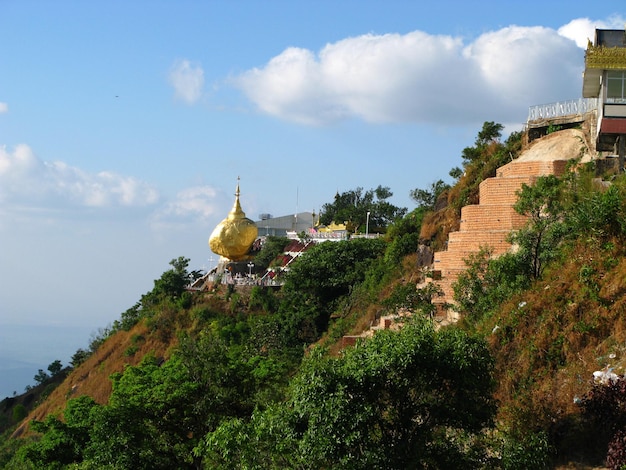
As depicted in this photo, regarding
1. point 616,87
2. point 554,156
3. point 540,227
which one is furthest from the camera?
point 554,156

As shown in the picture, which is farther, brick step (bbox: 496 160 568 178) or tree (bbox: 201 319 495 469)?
brick step (bbox: 496 160 568 178)

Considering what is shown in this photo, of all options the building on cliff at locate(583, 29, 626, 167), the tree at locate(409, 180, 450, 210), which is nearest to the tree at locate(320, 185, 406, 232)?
the tree at locate(409, 180, 450, 210)

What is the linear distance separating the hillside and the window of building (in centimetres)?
169

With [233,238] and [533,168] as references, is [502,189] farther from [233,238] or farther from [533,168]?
[233,238]

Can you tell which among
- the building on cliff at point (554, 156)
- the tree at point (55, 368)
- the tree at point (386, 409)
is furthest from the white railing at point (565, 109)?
the tree at point (55, 368)

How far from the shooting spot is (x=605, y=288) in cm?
2059

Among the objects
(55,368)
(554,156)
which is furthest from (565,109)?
(55,368)

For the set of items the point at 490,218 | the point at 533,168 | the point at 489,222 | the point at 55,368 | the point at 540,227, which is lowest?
the point at 55,368

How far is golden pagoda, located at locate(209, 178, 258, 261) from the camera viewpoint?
51875 mm

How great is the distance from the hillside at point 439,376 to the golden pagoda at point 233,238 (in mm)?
13048

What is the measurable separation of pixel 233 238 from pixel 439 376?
A: 35171 mm

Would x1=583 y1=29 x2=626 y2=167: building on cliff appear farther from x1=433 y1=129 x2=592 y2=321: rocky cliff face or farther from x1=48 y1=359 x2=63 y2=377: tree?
x1=48 y1=359 x2=63 y2=377: tree

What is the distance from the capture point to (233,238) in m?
51.8

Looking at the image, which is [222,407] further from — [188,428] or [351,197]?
[351,197]
